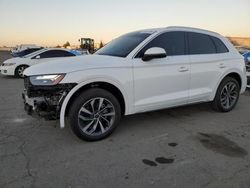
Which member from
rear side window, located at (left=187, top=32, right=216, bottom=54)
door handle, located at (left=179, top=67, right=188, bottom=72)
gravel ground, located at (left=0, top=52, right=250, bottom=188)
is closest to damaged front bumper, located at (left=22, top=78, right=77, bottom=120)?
gravel ground, located at (left=0, top=52, right=250, bottom=188)

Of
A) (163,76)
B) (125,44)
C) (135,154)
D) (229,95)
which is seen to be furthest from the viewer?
(229,95)

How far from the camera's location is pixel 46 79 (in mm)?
3805

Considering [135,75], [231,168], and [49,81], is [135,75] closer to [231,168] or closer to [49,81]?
[49,81]

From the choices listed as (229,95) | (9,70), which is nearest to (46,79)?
(229,95)

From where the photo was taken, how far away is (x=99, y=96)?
4027 mm

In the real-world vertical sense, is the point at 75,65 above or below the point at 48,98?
above

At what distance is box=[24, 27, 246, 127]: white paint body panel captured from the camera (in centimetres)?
392

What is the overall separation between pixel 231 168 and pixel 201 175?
47 cm

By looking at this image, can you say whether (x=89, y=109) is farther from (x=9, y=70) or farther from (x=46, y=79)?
(x=9, y=70)

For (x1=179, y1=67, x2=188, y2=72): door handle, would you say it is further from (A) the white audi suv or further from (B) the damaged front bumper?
(B) the damaged front bumper

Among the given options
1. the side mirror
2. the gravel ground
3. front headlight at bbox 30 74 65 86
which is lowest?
the gravel ground

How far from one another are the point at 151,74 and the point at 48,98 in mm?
1749

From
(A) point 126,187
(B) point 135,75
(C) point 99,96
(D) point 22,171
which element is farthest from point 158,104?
(D) point 22,171

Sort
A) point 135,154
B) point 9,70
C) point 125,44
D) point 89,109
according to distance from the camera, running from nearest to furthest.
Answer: point 135,154
point 89,109
point 125,44
point 9,70
